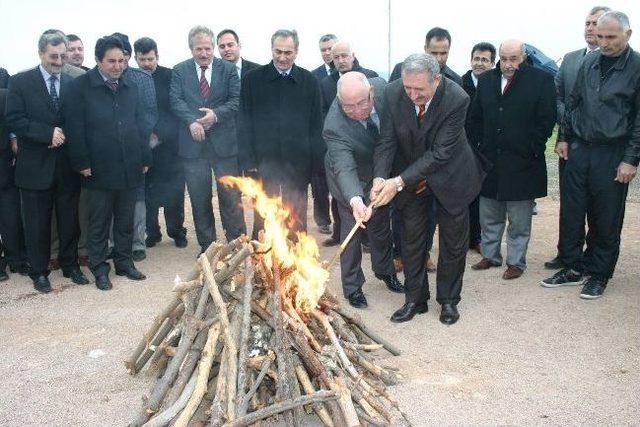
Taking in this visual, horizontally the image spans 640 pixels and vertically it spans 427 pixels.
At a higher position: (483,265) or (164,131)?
(164,131)

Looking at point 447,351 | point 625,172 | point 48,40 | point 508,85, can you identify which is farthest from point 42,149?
point 625,172

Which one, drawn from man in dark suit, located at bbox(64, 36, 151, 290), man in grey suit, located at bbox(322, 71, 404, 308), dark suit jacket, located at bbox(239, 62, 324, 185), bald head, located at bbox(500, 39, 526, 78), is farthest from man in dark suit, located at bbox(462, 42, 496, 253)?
man in dark suit, located at bbox(64, 36, 151, 290)

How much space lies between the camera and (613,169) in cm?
627

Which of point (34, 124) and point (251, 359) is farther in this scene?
point (34, 124)

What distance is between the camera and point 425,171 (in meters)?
5.53

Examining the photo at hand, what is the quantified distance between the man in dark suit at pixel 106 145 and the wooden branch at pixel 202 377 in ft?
9.82

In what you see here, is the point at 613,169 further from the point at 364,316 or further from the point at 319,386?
the point at 319,386

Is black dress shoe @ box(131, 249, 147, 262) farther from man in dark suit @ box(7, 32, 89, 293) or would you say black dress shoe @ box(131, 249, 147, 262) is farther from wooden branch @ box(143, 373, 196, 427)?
wooden branch @ box(143, 373, 196, 427)

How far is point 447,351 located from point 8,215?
5.09 meters

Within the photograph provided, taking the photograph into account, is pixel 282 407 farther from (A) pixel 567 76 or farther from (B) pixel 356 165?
(A) pixel 567 76

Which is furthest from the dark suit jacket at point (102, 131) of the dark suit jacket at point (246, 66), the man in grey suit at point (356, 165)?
the man in grey suit at point (356, 165)

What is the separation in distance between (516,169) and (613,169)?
981 mm

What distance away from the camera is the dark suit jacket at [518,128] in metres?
6.80

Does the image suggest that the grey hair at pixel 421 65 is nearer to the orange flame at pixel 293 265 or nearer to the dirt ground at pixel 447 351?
the orange flame at pixel 293 265
